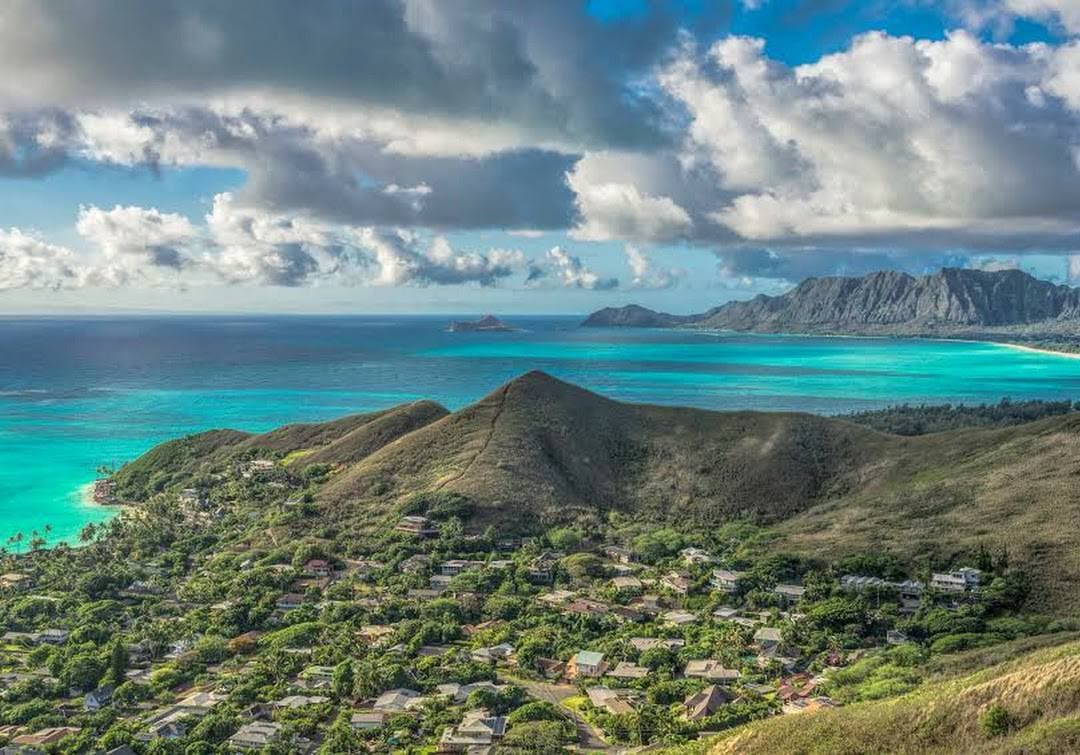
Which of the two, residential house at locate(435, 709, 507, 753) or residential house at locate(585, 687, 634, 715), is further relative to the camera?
residential house at locate(585, 687, 634, 715)

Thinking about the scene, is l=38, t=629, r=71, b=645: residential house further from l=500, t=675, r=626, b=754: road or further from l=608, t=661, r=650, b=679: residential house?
Answer: l=608, t=661, r=650, b=679: residential house

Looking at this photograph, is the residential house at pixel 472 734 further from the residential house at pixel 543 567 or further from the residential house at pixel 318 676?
the residential house at pixel 543 567

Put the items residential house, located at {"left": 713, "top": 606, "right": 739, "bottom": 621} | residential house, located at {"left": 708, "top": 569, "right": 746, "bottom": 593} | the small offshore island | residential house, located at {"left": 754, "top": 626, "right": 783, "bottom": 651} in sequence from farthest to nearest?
residential house, located at {"left": 708, "top": 569, "right": 746, "bottom": 593} < residential house, located at {"left": 713, "top": 606, "right": 739, "bottom": 621} < residential house, located at {"left": 754, "top": 626, "right": 783, "bottom": 651} < the small offshore island

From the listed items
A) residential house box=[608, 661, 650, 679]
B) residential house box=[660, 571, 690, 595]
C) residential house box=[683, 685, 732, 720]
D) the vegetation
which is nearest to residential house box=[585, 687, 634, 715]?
residential house box=[608, 661, 650, 679]

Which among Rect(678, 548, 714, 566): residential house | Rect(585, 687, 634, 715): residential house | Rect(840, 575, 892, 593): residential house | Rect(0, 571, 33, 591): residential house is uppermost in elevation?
Rect(840, 575, 892, 593): residential house

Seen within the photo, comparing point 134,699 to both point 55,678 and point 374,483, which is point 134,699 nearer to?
point 55,678

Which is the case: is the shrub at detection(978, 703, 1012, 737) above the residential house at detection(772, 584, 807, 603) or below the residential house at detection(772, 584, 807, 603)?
above
